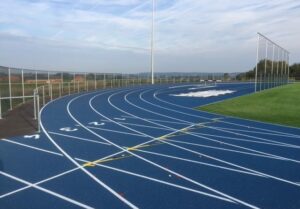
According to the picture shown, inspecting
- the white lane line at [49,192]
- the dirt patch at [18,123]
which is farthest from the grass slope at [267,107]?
the white lane line at [49,192]

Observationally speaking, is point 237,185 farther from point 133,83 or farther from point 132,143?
point 133,83

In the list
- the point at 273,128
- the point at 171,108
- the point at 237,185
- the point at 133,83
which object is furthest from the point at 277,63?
the point at 237,185

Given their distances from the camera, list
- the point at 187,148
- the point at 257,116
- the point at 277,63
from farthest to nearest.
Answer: the point at 277,63 < the point at 257,116 < the point at 187,148

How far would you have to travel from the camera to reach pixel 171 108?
70.1 feet

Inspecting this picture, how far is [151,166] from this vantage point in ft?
27.8

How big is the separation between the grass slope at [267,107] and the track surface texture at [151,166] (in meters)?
3.29

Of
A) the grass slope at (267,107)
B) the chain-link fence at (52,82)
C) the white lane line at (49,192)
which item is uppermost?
the chain-link fence at (52,82)

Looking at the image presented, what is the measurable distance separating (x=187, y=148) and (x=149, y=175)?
2996 millimetres

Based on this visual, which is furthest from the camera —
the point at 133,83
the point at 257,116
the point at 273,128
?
the point at 133,83

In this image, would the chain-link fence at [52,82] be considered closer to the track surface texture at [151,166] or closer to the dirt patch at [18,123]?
the dirt patch at [18,123]

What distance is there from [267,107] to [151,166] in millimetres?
15711

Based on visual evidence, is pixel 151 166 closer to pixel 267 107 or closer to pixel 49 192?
pixel 49 192

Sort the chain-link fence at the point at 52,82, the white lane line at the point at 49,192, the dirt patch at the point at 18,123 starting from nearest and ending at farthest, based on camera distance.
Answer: the white lane line at the point at 49,192
the dirt patch at the point at 18,123
the chain-link fence at the point at 52,82

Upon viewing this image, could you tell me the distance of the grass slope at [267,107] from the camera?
59.4 feet
